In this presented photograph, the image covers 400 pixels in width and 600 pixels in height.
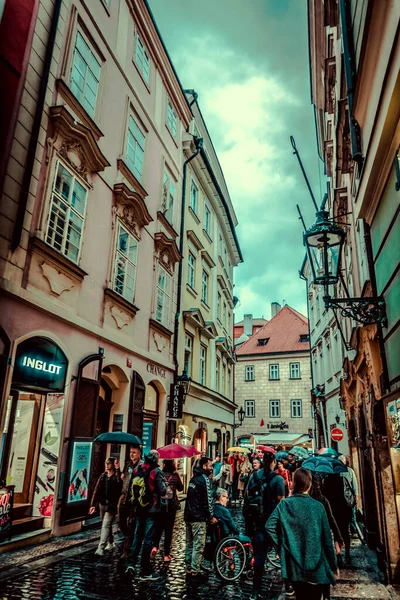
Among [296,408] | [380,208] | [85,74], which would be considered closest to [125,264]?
[85,74]

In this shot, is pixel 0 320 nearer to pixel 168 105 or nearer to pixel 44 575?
pixel 44 575

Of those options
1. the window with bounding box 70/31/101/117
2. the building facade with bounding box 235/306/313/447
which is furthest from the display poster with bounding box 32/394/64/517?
the building facade with bounding box 235/306/313/447

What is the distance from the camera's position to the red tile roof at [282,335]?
154ft

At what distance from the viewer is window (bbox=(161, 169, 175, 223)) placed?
17158mm

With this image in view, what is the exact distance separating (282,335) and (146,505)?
42950 millimetres

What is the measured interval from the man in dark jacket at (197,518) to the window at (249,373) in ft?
134

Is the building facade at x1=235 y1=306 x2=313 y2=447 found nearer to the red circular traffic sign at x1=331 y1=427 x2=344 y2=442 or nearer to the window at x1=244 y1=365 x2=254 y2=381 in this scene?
the window at x1=244 y1=365 x2=254 y2=381

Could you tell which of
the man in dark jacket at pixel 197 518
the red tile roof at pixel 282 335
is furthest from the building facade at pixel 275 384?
the man in dark jacket at pixel 197 518

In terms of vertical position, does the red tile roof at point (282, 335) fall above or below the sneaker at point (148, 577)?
above

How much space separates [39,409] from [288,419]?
37864 mm

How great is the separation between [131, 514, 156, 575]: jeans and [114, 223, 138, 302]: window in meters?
6.97

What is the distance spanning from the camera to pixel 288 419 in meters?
44.3

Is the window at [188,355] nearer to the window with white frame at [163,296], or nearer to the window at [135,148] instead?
the window with white frame at [163,296]

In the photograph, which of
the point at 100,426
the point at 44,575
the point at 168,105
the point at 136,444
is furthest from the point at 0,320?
the point at 168,105
